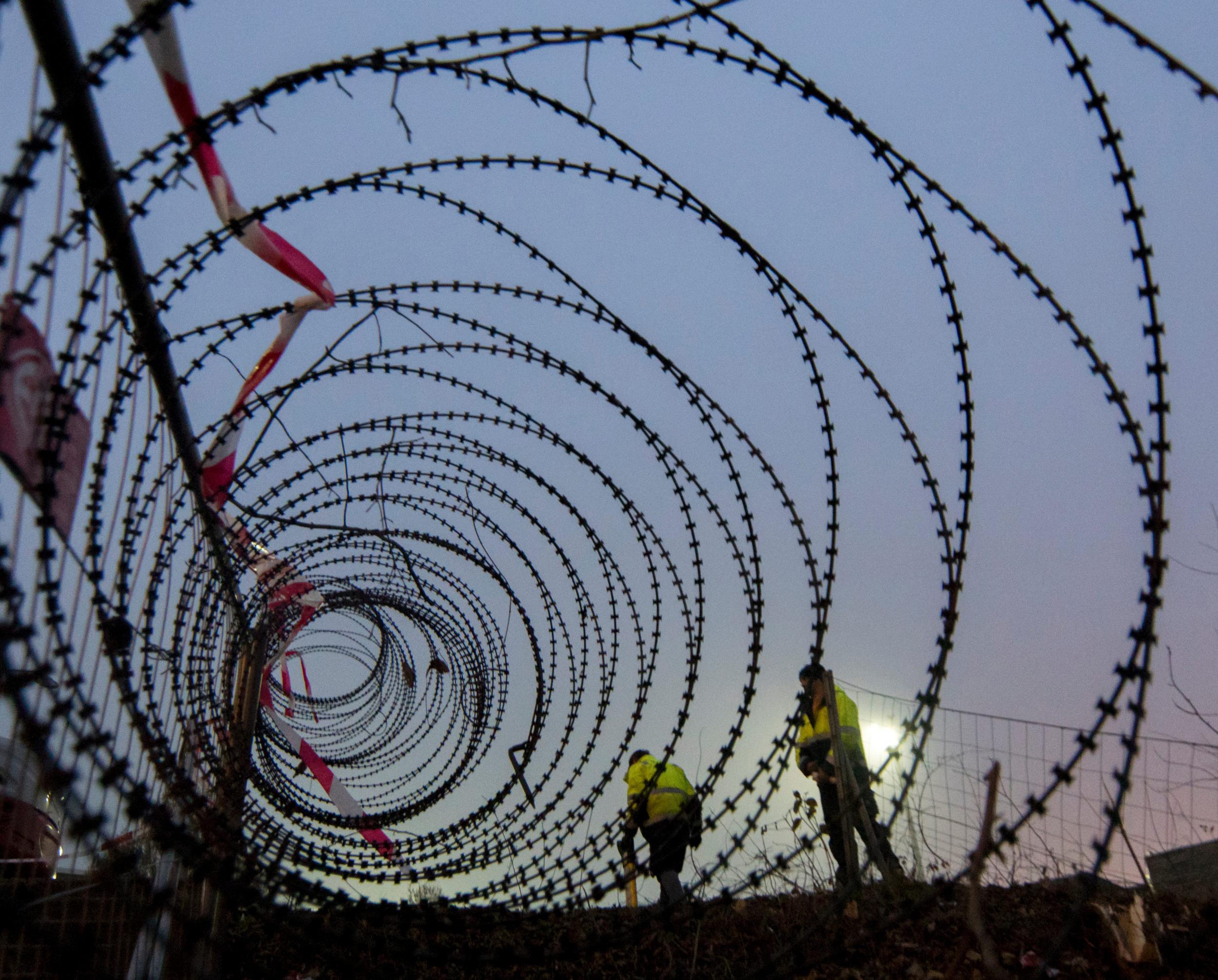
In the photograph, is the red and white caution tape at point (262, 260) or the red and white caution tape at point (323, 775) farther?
the red and white caution tape at point (323, 775)

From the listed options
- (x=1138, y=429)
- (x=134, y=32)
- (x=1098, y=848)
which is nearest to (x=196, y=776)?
(x=134, y=32)

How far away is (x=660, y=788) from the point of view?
790cm

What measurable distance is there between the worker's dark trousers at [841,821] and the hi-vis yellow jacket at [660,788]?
108cm

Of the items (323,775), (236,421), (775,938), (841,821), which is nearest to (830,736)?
(841,821)

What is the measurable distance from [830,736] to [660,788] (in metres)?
1.55

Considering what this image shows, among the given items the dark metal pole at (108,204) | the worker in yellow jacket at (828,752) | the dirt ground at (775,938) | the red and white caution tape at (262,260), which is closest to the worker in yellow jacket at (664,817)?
the dirt ground at (775,938)

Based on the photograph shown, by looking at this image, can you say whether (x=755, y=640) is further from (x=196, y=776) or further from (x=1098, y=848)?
(x=196, y=776)

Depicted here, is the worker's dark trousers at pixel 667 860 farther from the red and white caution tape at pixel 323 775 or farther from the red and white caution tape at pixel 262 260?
the red and white caution tape at pixel 323 775

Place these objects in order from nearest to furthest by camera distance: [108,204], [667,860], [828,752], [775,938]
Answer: [108,204]
[775,938]
[828,752]
[667,860]

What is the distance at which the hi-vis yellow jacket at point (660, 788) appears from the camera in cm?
778

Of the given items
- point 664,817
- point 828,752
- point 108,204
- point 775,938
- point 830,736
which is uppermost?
point 108,204

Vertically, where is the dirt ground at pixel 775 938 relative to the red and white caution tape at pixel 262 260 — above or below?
below

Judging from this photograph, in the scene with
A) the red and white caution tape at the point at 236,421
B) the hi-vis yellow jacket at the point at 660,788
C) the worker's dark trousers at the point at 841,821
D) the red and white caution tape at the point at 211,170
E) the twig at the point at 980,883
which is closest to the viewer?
the twig at the point at 980,883

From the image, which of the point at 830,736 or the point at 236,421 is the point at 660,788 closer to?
the point at 830,736
